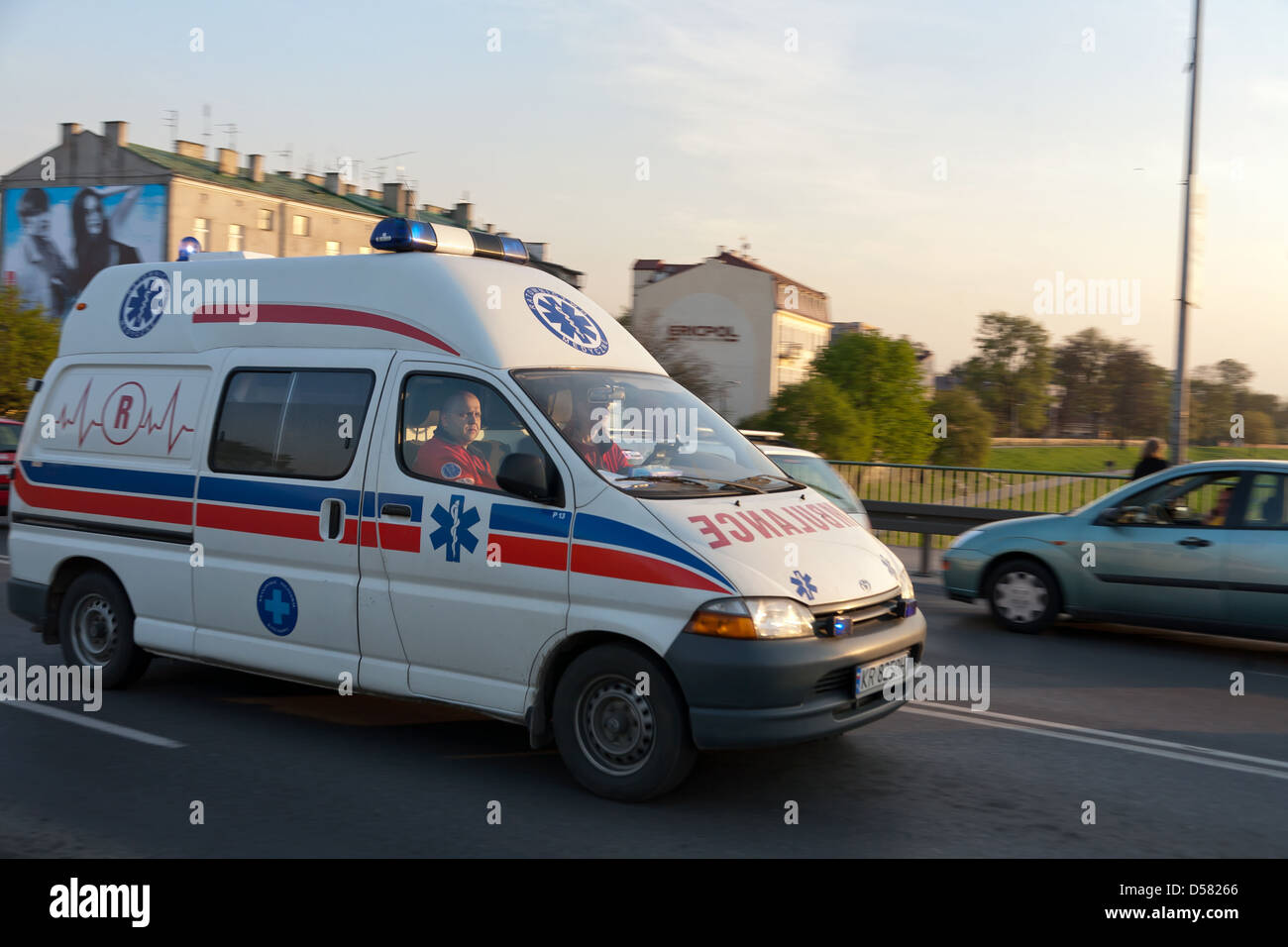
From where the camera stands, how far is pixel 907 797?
17.1ft

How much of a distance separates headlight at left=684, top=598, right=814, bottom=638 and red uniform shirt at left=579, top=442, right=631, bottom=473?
83 centimetres

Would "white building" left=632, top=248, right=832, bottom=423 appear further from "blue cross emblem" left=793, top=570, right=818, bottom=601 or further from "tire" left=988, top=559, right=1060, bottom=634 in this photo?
"blue cross emblem" left=793, top=570, right=818, bottom=601

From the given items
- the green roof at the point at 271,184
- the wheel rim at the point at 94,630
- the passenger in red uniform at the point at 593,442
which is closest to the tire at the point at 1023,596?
the passenger in red uniform at the point at 593,442

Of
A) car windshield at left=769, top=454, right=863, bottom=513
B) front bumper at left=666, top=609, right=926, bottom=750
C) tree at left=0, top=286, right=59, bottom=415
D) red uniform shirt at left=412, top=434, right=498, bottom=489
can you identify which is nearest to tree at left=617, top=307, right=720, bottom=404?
car windshield at left=769, top=454, right=863, bottom=513

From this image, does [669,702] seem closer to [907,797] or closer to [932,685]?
[907,797]

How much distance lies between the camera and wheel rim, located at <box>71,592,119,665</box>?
22.5 ft

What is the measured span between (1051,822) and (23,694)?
5601 millimetres

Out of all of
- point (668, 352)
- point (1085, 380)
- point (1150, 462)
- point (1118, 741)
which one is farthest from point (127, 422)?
point (1085, 380)

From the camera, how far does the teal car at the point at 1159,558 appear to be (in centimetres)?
864

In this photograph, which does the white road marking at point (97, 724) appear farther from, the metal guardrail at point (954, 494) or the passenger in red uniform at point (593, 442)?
the metal guardrail at point (954, 494)

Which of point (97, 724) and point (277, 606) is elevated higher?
point (277, 606)

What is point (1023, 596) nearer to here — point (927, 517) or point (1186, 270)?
point (927, 517)

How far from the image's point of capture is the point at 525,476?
505cm

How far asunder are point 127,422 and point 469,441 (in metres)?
2.51
